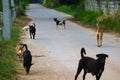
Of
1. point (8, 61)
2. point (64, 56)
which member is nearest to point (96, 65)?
point (8, 61)

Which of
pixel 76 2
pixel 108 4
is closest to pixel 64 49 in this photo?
pixel 108 4

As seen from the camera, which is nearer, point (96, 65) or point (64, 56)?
point (96, 65)

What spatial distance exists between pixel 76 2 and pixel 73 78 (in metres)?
41.8

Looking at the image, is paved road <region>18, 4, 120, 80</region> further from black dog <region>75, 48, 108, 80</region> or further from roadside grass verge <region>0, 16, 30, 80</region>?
black dog <region>75, 48, 108, 80</region>

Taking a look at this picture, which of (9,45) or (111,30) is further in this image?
(111,30)

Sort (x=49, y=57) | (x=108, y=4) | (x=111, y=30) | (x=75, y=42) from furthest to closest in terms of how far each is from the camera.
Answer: (x=108, y=4)
(x=111, y=30)
(x=75, y=42)
(x=49, y=57)

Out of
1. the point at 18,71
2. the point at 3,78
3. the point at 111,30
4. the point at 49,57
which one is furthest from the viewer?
the point at 111,30

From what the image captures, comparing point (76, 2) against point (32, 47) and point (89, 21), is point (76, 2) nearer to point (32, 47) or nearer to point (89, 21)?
point (89, 21)

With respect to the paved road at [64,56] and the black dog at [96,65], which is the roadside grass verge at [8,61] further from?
the black dog at [96,65]

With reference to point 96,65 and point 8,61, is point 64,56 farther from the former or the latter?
point 96,65

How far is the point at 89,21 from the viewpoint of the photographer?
4053 cm

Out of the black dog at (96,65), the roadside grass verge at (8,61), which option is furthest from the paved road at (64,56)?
the black dog at (96,65)

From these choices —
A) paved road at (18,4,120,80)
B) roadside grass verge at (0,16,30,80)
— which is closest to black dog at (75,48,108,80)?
paved road at (18,4,120,80)

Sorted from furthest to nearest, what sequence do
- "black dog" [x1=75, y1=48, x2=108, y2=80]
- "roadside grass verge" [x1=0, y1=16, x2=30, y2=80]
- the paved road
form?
the paved road → "roadside grass verge" [x1=0, y1=16, x2=30, y2=80] → "black dog" [x1=75, y1=48, x2=108, y2=80]
